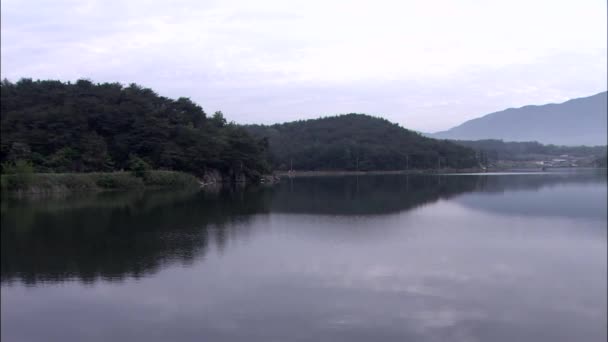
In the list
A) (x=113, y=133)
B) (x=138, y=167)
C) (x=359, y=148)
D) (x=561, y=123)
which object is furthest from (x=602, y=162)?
(x=561, y=123)

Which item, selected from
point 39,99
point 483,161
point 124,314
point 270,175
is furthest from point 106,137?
point 483,161

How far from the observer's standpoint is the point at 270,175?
47.8 metres

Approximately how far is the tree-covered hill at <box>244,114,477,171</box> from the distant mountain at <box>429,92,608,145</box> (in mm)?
45131

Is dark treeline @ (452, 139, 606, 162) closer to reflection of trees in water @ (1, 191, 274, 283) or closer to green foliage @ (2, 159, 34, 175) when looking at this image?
green foliage @ (2, 159, 34, 175)

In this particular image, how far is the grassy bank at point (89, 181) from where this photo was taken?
86.3 ft

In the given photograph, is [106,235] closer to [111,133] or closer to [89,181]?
[89,181]

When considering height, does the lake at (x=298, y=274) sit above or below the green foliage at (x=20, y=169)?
below

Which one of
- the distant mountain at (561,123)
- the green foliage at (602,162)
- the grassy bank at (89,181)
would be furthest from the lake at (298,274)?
the distant mountain at (561,123)

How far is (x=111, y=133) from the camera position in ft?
123

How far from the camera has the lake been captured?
7.04 metres

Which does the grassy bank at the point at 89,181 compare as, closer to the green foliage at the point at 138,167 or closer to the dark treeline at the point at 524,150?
the green foliage at the point at 138,167

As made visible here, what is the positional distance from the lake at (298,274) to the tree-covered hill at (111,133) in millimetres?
14407

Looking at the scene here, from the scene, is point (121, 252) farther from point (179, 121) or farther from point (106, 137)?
point (179, 121)

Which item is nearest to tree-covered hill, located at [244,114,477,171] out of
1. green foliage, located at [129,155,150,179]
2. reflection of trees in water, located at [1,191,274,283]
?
green foliage, located at [129,155,150,179]
